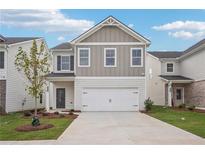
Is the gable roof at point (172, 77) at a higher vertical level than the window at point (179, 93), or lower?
higher

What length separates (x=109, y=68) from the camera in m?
30.3

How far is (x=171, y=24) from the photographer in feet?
133

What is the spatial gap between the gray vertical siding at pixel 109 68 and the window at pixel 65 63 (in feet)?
8.79

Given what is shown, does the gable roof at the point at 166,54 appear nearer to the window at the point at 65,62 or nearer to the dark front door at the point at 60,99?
the window at the point at 65,62

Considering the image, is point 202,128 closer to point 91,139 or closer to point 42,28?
point 91,139

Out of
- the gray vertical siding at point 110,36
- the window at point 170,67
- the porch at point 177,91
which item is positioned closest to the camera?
Result: the gray vertical siding at point 110,36

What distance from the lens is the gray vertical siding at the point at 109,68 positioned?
3020cm

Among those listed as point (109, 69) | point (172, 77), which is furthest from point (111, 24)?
point (172, 77)

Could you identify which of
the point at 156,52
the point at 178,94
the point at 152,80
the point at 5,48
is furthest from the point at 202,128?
the point at 156,52

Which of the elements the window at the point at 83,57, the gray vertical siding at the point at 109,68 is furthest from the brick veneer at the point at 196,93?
the window at the point at 83,57

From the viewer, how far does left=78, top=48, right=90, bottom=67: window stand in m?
30.4

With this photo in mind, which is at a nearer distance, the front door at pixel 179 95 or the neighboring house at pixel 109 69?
the neighboring house at pixel 109 69

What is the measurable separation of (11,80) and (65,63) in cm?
508
